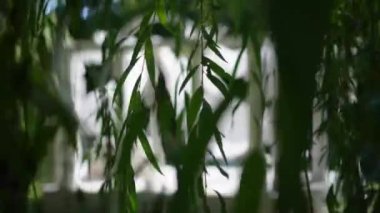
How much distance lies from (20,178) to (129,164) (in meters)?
0.07

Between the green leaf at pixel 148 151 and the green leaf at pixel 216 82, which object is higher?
the green leaf at pixel 216 82

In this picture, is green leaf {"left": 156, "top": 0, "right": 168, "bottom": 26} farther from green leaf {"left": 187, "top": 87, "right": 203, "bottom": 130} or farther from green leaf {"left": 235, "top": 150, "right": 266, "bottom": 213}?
green leaf {"left": 235, "top": 150, "right": 266, "bottom": 213}

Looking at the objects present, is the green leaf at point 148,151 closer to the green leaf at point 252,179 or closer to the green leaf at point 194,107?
the green leaf at point 194,107

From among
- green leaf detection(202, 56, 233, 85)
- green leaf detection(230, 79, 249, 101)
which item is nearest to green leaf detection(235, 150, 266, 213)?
green leaf detection(230, 79, 249, 101)

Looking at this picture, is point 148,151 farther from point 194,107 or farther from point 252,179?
point 252,179

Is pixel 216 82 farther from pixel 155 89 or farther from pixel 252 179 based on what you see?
pixel 252 179

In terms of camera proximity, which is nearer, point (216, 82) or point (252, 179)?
point (252, 179)

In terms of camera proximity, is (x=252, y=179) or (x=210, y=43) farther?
(x=210, y=43)

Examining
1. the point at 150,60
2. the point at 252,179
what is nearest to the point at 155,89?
the point at 150,60

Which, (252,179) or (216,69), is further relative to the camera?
(216,69)

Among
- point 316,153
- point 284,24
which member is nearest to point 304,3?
point 284,24

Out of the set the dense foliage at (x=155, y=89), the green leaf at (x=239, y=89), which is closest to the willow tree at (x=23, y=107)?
the dense foliage at (x=155, y=89)

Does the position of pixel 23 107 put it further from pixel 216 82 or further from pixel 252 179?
pixel 252 179

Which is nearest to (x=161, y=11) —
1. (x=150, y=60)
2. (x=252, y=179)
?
(x=150, y=60)
